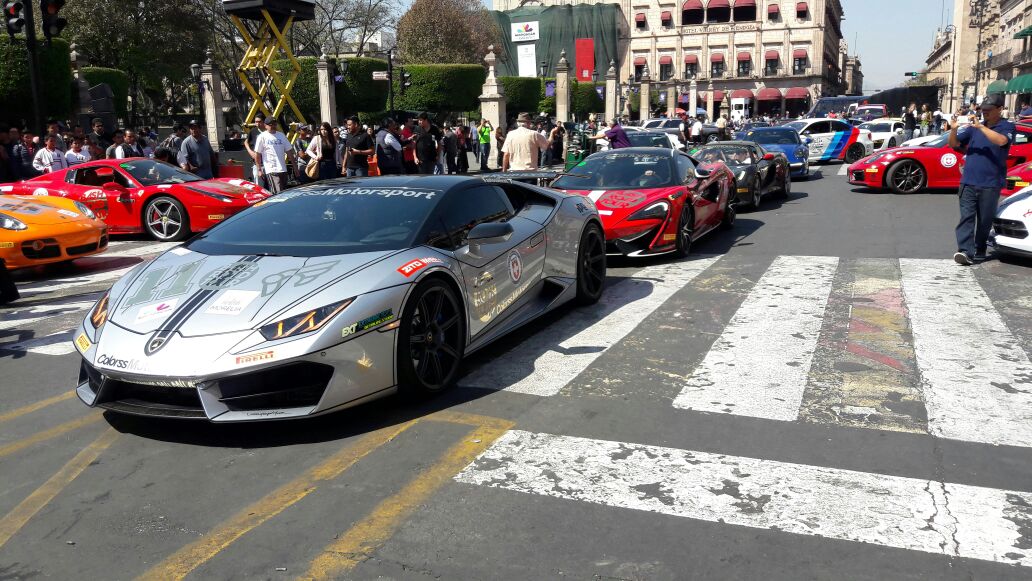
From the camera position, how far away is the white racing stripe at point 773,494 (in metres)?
3.18

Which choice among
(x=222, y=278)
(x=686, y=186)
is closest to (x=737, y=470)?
(x=222, y=278)

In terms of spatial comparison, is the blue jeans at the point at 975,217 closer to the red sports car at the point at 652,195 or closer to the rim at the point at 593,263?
the red sports car at the point at 652,195

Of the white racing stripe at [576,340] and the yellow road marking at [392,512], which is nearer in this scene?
the yellow road marking at [392,512]

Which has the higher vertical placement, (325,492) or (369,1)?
(369,1)

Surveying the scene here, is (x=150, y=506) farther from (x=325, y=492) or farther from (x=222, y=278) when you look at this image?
(x=222, y=278)

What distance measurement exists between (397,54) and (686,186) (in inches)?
2369

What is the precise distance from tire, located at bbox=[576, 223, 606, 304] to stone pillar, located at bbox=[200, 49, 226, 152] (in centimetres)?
2869

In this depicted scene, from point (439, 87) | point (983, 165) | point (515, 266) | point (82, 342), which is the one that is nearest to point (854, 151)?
point (983, 165)

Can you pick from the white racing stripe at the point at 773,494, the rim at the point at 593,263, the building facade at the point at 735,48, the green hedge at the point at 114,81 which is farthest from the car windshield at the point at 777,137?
the building facade at the point at 735,48

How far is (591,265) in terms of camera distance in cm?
739

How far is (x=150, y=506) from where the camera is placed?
3518 millimetres

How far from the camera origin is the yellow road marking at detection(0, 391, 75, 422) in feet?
15.5

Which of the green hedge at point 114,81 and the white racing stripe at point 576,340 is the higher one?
the green hedge at point 114,81

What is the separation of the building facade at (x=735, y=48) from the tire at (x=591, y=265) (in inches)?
3314
